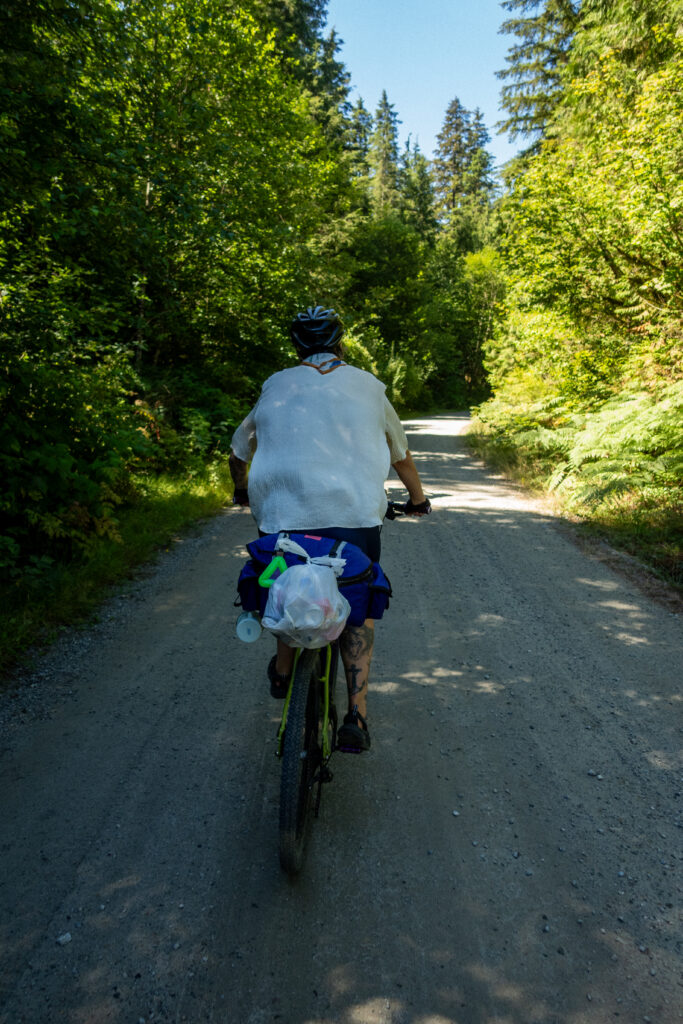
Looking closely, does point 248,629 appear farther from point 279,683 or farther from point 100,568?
point 100,568

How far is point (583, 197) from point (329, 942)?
35.9 ft

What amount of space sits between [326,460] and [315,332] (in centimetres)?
68

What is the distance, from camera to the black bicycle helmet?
2641 millimetres

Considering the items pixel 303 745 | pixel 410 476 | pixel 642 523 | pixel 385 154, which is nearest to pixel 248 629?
pixel 303 745

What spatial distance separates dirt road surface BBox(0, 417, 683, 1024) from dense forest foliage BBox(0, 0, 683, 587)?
2.28 m

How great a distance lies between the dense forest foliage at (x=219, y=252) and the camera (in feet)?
17.0

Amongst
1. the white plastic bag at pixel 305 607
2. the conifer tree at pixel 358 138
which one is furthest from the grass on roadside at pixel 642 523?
the conifer tree at pixel 358 138

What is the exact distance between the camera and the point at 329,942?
200cm

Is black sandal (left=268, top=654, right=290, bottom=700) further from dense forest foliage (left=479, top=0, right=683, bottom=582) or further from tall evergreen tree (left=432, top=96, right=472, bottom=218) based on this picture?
tall evergreen tree (left=432, top=96, right=472, bottom=218)

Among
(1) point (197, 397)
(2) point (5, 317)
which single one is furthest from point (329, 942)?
(1) point (197, 397)

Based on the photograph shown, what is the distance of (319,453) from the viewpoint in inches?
94.3

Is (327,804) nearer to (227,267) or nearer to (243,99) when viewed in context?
(227,267)

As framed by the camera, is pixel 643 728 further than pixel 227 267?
No

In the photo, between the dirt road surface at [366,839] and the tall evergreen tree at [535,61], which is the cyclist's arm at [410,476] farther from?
the tall evergreen tree at [535,61]
